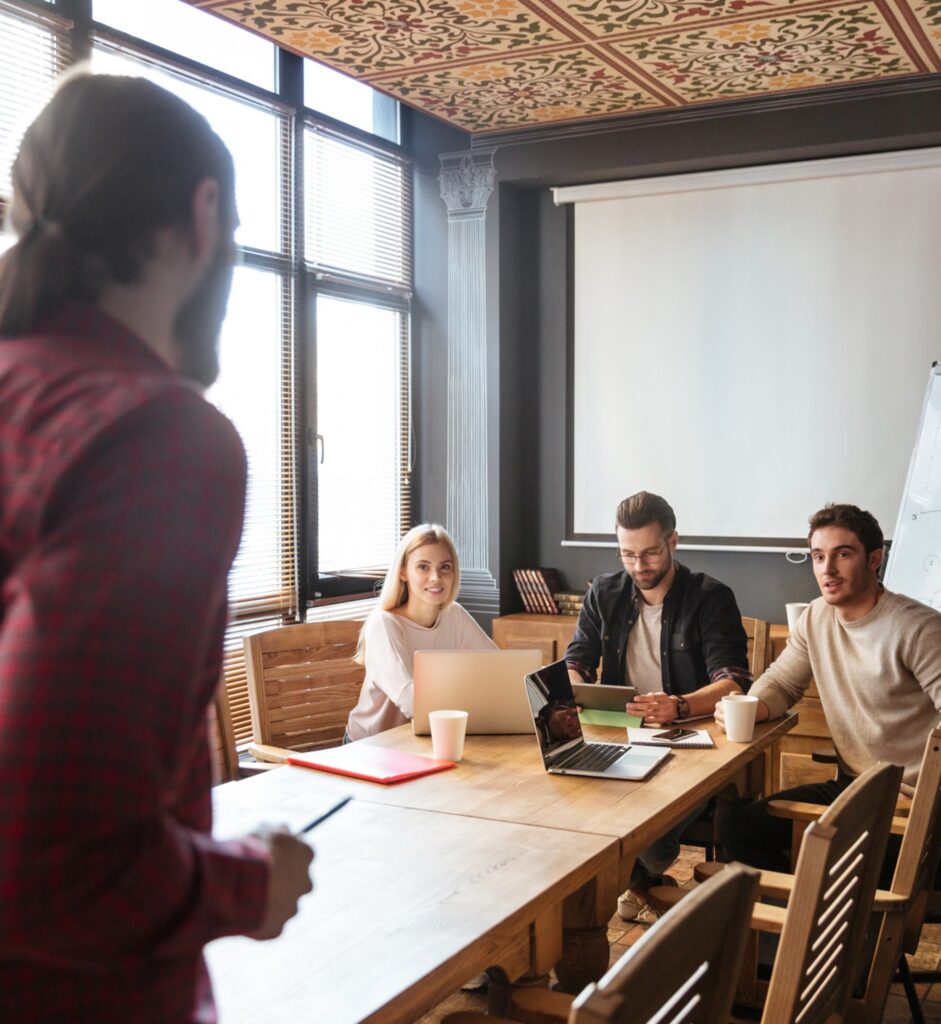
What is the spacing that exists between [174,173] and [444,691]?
Result: 2.17 m

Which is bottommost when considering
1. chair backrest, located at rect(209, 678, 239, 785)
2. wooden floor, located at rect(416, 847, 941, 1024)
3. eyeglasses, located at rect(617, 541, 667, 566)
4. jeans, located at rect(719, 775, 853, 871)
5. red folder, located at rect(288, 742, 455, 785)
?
wooden floor, located at rect(416, 847, 941, 1024)

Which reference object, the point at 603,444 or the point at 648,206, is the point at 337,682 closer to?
the point at 603,444

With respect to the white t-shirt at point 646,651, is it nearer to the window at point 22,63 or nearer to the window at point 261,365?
the window at point 261,365

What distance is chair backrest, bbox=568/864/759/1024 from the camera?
3.05ft

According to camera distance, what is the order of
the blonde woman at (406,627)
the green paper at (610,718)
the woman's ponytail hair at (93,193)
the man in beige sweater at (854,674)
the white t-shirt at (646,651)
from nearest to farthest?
the woman's ponytail hair at (93,193) < the man in beige sweater at (854,674) < the green paper at (610,718) < the blonde woman at (406,627) < the white t-shirt at (646,651)

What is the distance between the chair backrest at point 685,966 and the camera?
929mm

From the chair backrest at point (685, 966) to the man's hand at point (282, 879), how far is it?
230mm

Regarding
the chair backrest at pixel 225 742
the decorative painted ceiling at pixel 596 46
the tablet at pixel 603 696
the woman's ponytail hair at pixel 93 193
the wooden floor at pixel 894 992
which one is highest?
the decorative painted ceiling at pixel 596 46

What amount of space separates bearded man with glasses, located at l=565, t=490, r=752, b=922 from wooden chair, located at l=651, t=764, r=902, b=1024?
4.40ft

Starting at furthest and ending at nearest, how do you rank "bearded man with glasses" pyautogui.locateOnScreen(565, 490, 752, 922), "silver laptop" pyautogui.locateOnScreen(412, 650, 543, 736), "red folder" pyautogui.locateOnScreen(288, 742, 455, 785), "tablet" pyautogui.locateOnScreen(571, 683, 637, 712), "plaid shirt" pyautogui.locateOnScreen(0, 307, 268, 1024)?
"bearded man with glasses" pyautogui.locateOnScreen(565, 490, 752, 922) → "tablet" pyautogui.locateOnScreen(571, 683, 637, 712) → "silver laptop" pyautogui.locateOnScreen(412, 650, 543, 736) → "red folder" pyautogui.locateOnScreen(288, 742, 455, 785) → "plaid shirt" pyautogui.locateOnScreen(0, 307, 268, 1024)

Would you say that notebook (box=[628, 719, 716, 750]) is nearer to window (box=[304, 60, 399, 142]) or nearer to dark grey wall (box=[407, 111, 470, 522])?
dark grey wall (box=[407, 111, 470, 522])

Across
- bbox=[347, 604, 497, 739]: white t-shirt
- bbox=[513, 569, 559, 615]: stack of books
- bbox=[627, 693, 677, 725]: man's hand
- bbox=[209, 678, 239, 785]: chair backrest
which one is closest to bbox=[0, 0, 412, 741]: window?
bbox=[513, 569, 559, 615]: stack of books

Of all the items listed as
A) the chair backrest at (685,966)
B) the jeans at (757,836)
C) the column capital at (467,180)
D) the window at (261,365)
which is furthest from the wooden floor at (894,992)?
the column capital at (467,180)

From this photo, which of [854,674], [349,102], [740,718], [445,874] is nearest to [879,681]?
[854,674]
